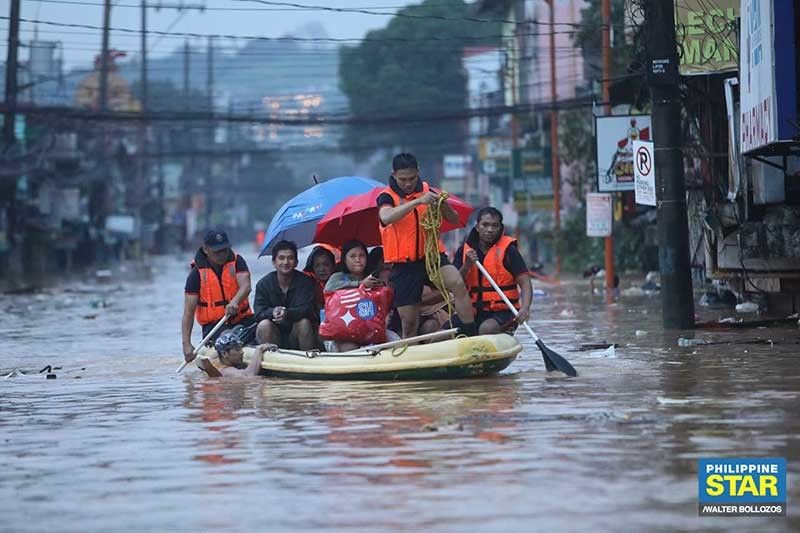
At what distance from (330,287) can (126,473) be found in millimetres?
5454

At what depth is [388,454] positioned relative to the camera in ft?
29.0

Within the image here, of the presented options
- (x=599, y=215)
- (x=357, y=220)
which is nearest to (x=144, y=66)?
(x=599, y=215)

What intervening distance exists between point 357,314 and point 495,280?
131 centimetres

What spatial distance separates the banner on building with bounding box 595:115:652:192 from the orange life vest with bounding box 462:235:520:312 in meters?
14.2

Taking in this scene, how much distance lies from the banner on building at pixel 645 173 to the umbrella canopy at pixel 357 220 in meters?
5.29

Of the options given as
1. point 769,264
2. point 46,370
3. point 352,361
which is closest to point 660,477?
point 352,361

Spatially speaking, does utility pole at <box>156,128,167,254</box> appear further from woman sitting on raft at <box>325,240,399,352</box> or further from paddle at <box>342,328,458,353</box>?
paddle at <box>342,328,458,353</box>

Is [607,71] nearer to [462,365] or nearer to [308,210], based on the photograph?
[308,210]

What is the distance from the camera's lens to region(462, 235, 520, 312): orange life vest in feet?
46.1

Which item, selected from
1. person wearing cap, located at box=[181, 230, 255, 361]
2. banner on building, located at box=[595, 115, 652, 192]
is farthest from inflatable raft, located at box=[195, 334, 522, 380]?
banner on building, located at box=[595, 115, 652, 192]

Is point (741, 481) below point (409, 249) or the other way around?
below

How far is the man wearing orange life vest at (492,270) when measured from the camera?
45.8 feet

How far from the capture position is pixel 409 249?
1344 cm

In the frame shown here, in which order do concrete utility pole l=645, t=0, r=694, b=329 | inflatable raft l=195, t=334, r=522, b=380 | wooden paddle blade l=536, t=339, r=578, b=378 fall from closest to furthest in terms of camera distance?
inflatable raft l=195, t=334, r=522, b=380 < wooden paddle blade l=536, t=339, r=578, b=378 < concrete utility pole l=645, t=0, r=694, b=329
